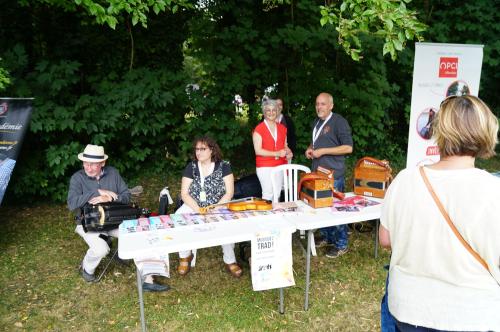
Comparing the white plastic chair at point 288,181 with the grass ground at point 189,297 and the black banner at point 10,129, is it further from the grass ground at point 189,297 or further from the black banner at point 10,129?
the black banner at point 10,129

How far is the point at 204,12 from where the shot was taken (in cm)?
677

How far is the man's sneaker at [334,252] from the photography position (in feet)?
12.9

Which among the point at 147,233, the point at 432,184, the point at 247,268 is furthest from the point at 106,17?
the point at 432,184

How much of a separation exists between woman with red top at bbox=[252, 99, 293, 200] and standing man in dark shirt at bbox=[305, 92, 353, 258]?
388 mm

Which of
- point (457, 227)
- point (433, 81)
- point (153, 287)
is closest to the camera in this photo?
point (457, 227)

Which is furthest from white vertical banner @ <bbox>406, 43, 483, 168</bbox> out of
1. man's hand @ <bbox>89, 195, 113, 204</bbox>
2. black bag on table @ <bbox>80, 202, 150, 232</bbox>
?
man's hand @ <bbox>89, 195, 113, 204</bbox>

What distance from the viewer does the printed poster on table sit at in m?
2.66

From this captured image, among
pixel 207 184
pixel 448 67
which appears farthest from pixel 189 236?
pixel 448 67

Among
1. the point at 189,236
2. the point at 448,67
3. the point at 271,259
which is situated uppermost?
the point at 448,67

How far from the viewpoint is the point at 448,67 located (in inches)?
178

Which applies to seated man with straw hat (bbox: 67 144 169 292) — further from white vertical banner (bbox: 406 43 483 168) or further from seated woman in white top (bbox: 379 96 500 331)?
white vertical banner (bbox: 406 43 483 168)

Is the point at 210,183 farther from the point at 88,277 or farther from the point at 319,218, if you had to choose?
the point at 88,277

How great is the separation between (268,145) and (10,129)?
2646 mm

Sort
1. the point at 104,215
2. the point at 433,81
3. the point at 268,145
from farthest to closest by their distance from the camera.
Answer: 1. the point at 433,81
2. the point at 268,145
3. the point at 104,215
